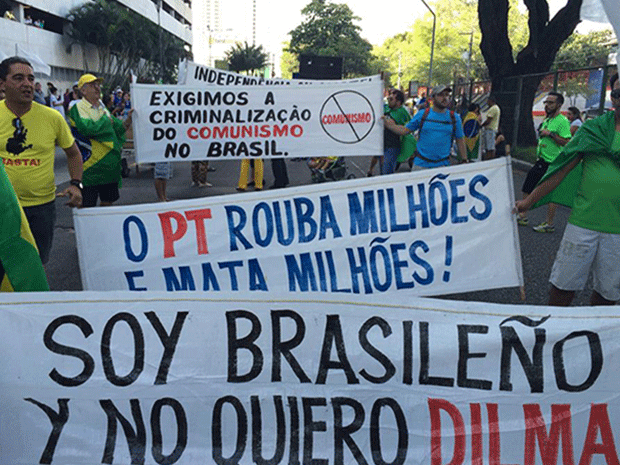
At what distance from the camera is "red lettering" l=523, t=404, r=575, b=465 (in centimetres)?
258

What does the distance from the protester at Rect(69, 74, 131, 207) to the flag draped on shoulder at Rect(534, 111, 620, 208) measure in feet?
13.7

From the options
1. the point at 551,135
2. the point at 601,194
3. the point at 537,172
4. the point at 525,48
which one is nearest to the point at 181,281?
the point at 601,194

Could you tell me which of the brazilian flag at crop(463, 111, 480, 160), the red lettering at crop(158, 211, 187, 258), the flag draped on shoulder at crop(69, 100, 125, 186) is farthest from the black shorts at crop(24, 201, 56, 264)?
the brazilian flag at crop(463, 111, 480, 160)

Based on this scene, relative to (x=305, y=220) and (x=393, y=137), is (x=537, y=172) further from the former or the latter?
(x=305, y=220)

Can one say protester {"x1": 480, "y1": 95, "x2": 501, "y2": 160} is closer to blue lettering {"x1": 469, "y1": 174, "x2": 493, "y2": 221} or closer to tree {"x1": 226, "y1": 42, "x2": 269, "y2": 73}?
blue lettering {"x1": 469, "y1": 174, "x2": 493, "y2": 221}

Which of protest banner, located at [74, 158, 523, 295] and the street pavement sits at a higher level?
protest banner, located at [74, 158, 523, 295]

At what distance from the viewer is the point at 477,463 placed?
2586 mm

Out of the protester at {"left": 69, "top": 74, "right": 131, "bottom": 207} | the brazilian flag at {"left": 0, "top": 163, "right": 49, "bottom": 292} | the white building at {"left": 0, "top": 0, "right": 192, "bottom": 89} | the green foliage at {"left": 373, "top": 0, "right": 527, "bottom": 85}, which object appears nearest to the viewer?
the brazilian flag at {"left": 0, "top": 163, "right": 49, "bottom": 292}

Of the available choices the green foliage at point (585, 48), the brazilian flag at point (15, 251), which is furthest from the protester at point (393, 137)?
the green foliage at point (585, 48)

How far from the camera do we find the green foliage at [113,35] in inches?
1852

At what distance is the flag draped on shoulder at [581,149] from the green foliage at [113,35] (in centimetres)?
4114

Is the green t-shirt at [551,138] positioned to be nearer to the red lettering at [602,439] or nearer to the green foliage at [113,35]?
the red lettering at [602,439]

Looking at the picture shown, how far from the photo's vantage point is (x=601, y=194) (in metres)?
3.99

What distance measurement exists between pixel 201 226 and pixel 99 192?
3.03 m
